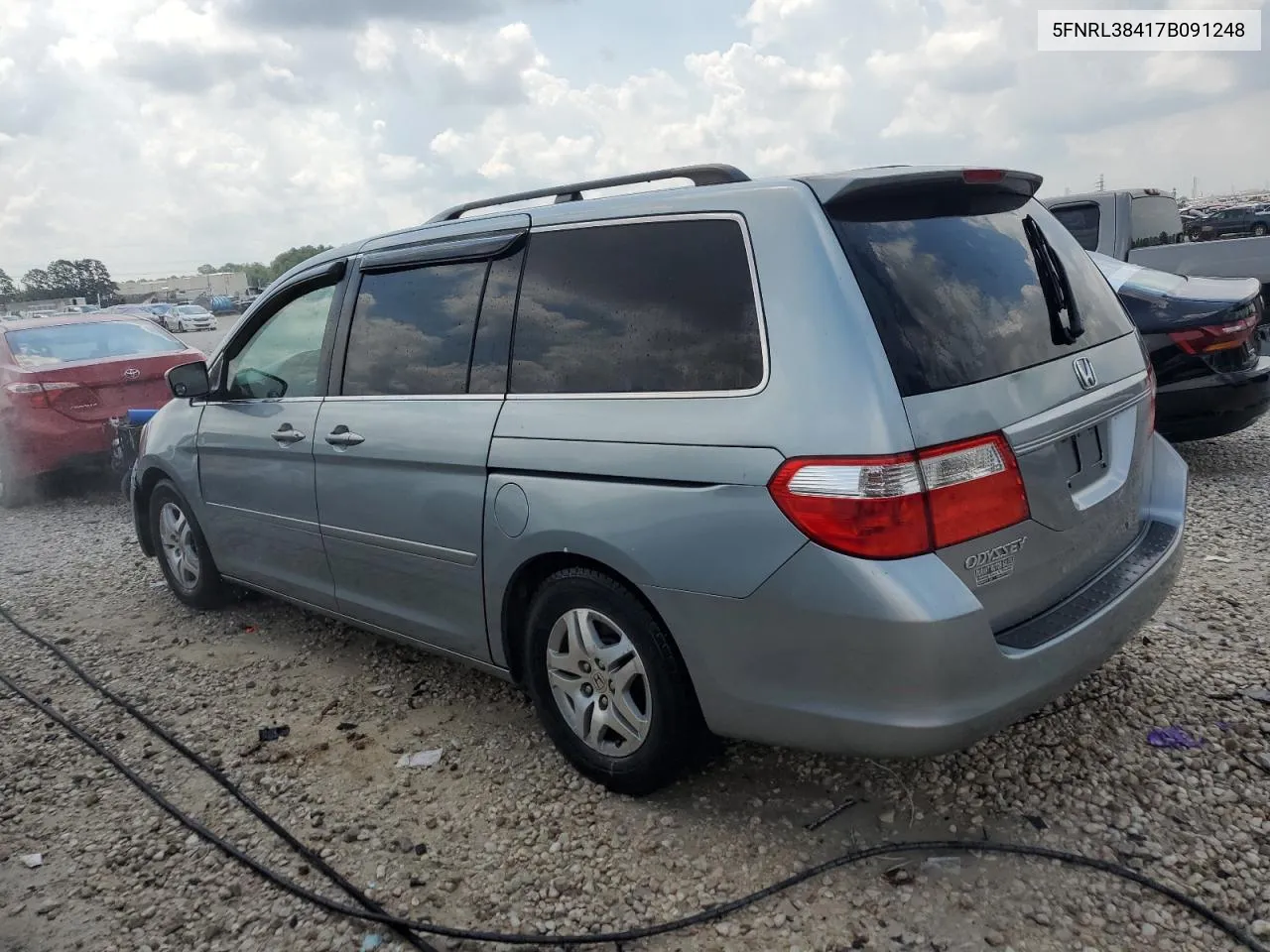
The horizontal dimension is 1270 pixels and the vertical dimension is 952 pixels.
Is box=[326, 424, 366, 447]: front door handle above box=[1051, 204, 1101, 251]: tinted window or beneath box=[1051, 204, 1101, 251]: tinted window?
beneath

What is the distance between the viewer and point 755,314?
2.60m

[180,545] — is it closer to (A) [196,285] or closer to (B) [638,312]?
(B) [638,312]

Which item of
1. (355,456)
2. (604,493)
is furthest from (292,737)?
(604,493)

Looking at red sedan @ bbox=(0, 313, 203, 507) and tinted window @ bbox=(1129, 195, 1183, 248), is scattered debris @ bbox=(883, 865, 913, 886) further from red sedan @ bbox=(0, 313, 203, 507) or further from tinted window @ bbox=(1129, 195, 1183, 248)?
tinted window @ bbox=(1129, 195, 1183, 248)

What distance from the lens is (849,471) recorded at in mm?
2342

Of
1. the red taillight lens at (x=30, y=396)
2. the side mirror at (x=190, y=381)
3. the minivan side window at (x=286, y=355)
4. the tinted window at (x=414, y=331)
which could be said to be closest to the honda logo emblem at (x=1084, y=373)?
the tinted window at (x=414, y=331)

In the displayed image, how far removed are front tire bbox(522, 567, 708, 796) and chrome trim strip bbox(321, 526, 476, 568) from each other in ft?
1.15

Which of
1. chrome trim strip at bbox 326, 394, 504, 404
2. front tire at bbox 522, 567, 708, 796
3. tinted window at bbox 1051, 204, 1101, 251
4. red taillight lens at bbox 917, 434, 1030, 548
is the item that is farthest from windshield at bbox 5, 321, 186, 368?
tinted window at bbox 1051, 204, 1101, 251

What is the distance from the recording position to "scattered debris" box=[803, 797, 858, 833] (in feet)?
9.43

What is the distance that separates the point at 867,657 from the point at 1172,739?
1.47 metres

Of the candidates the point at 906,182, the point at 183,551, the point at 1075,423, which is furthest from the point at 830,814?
the point at 183,551

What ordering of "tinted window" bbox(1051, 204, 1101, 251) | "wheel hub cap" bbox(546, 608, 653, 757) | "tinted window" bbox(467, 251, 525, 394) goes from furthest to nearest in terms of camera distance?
"tinted window" bbox(1051, 204, 1101, 251), "tinted window" bbox(467, 251, 525, 394), "wheel hub cap" bbox(546, 608, 653, 757)

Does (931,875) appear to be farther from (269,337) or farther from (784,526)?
(269,337)

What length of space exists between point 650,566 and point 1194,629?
2.62 meters
